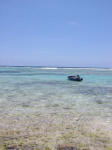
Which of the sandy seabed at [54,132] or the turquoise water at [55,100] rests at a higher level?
the sandy seabed at [54,132]

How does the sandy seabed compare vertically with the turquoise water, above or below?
above

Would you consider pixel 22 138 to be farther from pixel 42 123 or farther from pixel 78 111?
pixel 78 111

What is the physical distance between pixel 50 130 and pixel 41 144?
1.08 m

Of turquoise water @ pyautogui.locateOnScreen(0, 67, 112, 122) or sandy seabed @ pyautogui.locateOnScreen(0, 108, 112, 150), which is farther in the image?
turquoise water @ pyautogui.locateOnScreen(0, 67, 112, 122)

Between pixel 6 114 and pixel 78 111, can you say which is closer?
pixel 6 114

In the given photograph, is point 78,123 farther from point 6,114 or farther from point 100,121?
point 6,114

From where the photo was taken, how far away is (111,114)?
7.92 m

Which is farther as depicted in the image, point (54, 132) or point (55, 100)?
point (55, 100)

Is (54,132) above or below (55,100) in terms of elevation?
above

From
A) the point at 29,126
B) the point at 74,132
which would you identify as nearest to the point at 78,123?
the point at 74,132

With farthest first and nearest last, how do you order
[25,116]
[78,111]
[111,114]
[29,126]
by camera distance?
[78,111], [111,114], [25,116], [29,126]

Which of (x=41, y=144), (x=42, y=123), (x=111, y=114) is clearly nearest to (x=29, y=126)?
(x=42, y=123)

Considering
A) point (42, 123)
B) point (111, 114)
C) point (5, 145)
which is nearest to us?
point (5, 145)

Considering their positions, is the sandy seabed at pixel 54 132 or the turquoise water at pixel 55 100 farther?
the turquoise water at pixel 55 100
